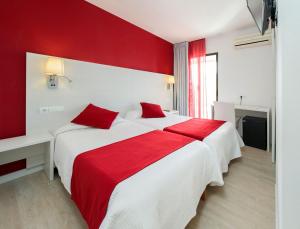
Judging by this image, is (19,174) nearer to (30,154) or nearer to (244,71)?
(30,154)

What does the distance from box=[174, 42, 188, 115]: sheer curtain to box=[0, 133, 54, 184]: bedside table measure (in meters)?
3.53

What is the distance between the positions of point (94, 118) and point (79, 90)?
0.58 m

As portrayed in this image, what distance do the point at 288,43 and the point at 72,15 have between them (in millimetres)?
2963

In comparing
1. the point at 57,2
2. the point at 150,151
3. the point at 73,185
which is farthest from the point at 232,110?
the point at 57,2

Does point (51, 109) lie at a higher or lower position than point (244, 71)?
lower

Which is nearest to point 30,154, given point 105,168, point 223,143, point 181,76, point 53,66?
point 53,66

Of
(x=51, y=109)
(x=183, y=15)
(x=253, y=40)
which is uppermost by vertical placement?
(x=183, y=15)

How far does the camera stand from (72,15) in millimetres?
2438

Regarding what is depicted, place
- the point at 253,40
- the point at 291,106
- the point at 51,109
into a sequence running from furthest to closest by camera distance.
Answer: the point at 253,40 → the point at 51,109 → the point at 291,106

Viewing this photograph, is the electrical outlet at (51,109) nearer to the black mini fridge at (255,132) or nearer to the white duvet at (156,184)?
the white duvet at (156,184)

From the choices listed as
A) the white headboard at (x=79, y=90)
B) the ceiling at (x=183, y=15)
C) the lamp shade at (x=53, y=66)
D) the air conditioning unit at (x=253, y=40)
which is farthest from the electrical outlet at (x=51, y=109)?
the air conditioning unit at (x=253, y=40)

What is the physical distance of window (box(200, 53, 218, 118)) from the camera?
4.15 m

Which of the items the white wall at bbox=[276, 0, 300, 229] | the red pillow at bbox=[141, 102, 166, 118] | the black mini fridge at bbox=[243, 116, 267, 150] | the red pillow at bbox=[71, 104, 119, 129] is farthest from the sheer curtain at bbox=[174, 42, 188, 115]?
the white wall at bbox=[276, 0, 300, 229]

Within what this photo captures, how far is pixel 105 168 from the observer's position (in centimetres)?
117
